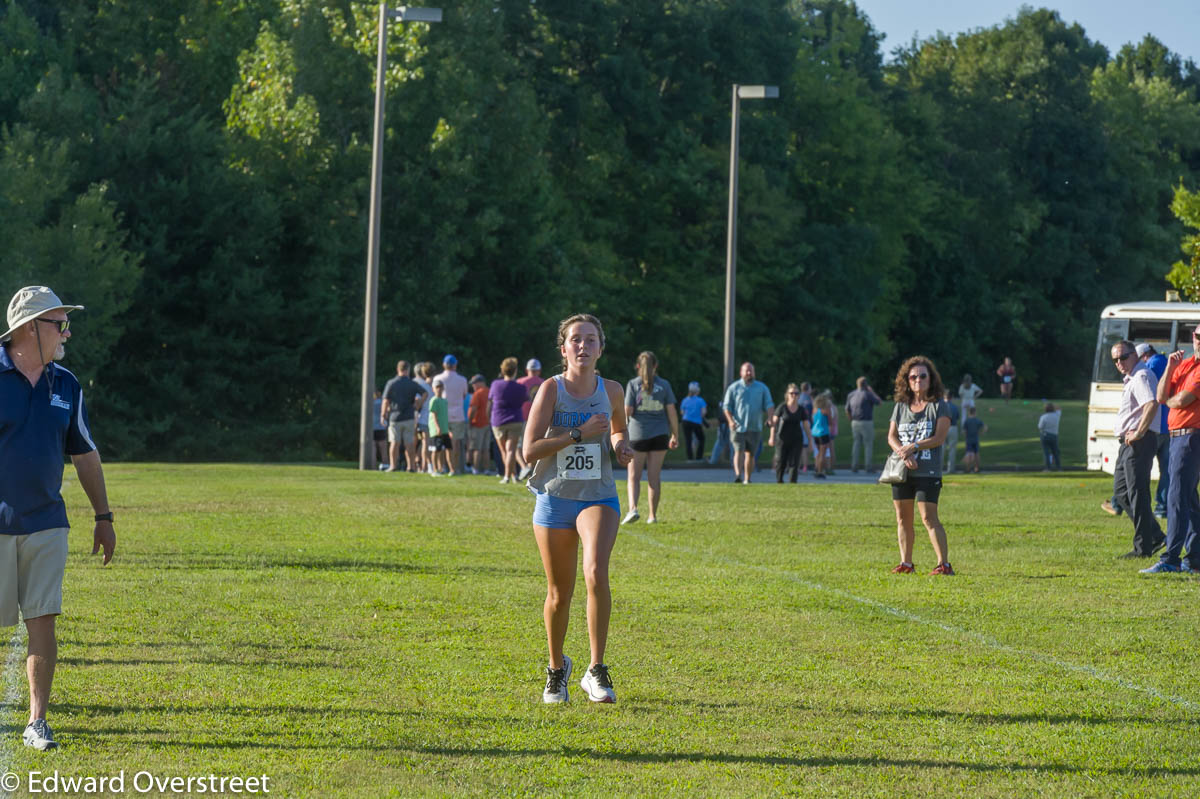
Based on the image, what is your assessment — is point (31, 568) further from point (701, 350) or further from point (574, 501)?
point (701, 350)

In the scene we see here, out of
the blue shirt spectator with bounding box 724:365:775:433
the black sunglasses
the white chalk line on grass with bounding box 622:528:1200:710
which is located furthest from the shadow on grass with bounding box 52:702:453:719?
the blue shirt spectator with bounding box 724:365:775:433

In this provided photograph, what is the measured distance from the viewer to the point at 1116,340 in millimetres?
34188

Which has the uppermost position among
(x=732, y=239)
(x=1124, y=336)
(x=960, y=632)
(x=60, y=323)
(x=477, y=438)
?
(x=732, y=239)

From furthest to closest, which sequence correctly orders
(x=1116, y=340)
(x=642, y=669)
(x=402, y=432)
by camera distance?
(x=1116, y=340), (x=402, y=432), (x=642, y=669)

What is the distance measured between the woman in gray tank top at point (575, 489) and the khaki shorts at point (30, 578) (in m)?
2.18

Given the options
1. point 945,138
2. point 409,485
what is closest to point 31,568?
point 409,485

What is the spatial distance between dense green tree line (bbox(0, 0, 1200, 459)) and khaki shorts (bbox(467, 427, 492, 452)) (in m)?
13.1

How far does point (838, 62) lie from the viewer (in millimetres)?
68750

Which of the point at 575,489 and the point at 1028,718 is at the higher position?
the point at 575,489

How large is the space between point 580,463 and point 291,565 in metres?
6.68

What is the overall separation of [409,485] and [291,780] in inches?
771

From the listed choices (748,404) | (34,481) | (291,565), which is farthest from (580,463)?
(748,404)

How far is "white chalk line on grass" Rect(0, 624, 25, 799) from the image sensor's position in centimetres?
660

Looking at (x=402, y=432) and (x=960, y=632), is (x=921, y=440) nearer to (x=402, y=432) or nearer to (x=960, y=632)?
(x=960, y=632)
